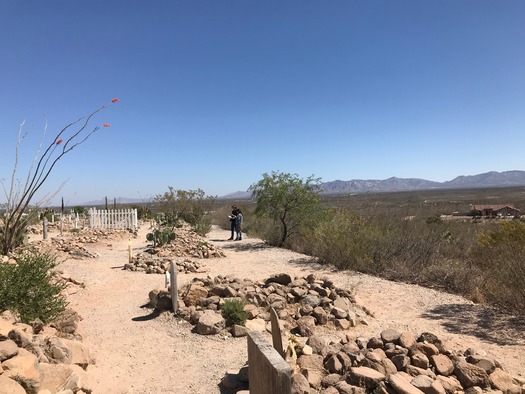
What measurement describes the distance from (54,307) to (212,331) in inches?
105

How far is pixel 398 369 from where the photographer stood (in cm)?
491

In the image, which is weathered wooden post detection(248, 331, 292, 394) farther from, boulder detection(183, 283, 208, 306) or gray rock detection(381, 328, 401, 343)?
boulder detection(183, 283, 208, 306)

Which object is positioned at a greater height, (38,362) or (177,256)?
(38,362)

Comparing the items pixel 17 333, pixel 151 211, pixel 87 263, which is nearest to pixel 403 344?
pixel 17 333

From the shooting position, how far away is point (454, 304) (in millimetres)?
8852

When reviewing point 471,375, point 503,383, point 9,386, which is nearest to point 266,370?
point 9,386

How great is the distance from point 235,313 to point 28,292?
3417mm

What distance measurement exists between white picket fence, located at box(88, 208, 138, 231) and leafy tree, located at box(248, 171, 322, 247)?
9.69 m

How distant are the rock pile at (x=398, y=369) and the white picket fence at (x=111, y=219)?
20.5 m

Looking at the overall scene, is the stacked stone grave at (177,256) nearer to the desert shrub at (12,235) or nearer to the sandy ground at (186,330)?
the sandy ground at (186,330)

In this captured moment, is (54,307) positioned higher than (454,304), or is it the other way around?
(54,307)

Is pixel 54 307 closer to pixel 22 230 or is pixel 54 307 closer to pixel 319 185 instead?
pixel 22 230

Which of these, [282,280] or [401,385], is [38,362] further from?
[282,280]

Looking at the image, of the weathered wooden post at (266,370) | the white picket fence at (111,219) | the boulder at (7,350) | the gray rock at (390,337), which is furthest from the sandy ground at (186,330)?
the white picket fence at (111,219)
